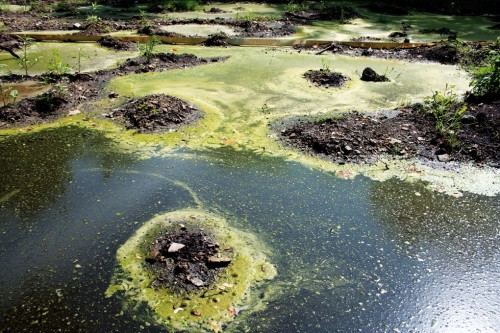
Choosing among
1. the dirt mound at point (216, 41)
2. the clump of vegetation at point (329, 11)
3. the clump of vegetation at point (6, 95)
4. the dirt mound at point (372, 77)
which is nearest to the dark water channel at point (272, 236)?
the clump of vegetation at point (6, 95)

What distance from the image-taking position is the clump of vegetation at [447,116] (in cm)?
342

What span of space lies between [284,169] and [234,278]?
49.4 inches

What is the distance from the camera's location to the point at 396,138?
3.51 meters

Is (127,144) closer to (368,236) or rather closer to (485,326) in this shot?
(368,236)

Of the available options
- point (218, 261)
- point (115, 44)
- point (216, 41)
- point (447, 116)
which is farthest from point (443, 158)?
point (115, 44)

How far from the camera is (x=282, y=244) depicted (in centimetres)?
238

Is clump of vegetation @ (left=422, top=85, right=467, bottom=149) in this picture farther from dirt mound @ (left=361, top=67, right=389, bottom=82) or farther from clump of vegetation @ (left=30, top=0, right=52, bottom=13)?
clump of vegetation @ (left=30, top=0, right=52, bottom=13)

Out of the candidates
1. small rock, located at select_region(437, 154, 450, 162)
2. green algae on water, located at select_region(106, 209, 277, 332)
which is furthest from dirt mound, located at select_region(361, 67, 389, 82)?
green algae on water, located at select_region(106, 209, 277, 332)

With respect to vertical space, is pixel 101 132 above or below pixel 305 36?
below

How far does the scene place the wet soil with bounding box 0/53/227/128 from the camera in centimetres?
388

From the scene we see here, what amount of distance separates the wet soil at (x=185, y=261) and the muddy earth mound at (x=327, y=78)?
310cm

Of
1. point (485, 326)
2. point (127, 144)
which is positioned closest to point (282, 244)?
point (485, 326)

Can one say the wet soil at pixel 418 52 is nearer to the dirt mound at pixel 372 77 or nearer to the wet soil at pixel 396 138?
the dirt mound at pixel 372 77

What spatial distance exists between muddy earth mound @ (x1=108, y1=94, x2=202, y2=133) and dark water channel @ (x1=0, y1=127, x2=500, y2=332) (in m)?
0.40
